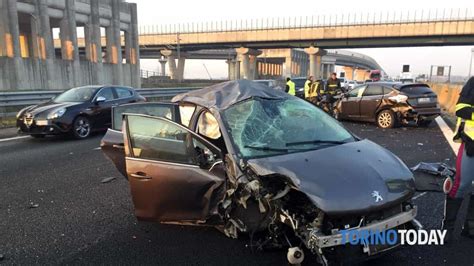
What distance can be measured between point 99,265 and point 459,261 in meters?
3.17

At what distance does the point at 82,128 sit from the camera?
401 inches

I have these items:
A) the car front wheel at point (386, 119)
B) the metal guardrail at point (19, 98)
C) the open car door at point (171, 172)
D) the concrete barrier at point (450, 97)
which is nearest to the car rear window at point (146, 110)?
the open car door at point (171, 172)

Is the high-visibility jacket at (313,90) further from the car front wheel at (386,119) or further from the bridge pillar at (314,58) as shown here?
the bridge pillar at (314,58)

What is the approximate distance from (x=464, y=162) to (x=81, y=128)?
356 inches

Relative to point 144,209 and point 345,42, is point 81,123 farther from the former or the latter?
point 345,42

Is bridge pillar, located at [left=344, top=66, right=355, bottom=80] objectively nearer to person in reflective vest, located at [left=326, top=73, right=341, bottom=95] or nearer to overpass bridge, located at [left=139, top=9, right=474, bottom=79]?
overpass bridge, located at [left=139, top=9, right=474, bottom=79]

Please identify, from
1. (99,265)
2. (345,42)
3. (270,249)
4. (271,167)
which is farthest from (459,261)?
(345,42)

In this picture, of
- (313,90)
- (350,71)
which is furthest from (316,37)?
(350,71)

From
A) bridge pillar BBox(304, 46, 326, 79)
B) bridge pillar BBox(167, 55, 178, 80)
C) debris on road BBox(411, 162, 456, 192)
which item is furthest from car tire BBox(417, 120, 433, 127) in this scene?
bridge pillar BBox(167, 55, 178, 80)

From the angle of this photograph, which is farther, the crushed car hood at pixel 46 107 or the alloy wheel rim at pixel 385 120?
the alloy wheel rim at pixel 385 120

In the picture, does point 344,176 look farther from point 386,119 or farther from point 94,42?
point 94,42

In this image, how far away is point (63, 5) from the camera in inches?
1197

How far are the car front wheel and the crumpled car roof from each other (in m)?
8.23

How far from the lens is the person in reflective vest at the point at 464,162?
12.3ft
